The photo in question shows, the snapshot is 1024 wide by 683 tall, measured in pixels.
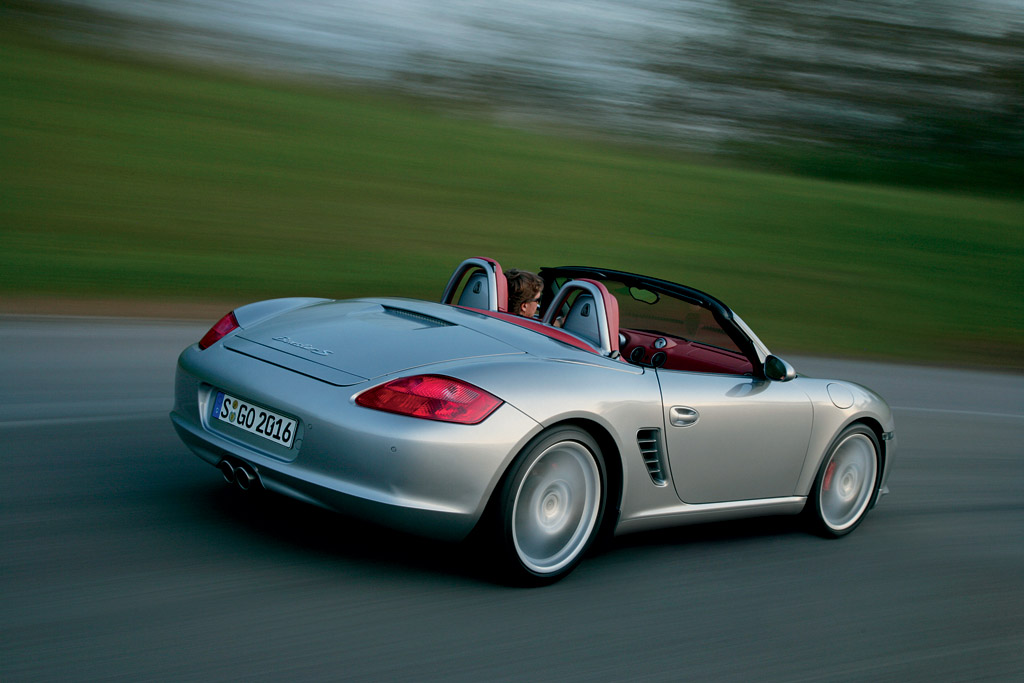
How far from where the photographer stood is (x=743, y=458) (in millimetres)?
4328

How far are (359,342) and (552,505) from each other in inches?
36.5

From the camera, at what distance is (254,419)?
3.58m

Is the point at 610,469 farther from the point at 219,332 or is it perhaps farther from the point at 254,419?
the point at 219,332

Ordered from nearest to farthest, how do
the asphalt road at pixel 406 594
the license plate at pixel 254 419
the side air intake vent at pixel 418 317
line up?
1. the asphalt road at pixel 406 594
2. the license plate at pixel 254 419
3. the side air intake vent at pixel 418 317

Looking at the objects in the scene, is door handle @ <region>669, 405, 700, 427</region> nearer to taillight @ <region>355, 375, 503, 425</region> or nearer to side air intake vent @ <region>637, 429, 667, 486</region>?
side air intake vent @ <region>637, 429, 667, 486</region>

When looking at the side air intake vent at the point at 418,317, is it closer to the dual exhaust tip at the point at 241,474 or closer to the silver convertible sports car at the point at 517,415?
the silver convertible sports car at the point at 517,415

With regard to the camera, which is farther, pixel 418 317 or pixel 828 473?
pixel 828 473

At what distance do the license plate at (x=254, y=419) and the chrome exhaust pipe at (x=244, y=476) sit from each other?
0.42 ft

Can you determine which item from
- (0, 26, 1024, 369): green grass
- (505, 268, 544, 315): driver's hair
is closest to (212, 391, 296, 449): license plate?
(505, 268, 544, 315): driver's hair

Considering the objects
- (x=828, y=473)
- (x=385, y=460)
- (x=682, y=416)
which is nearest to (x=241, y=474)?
(x=385, y=460)

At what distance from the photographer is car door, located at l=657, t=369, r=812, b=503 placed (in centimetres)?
405

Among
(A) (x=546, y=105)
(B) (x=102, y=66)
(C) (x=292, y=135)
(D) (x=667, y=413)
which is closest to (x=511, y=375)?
(D) (x=667, y=413)

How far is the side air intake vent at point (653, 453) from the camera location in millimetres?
3898

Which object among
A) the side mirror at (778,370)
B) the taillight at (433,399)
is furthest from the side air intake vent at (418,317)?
the side mirror at (778,370)
